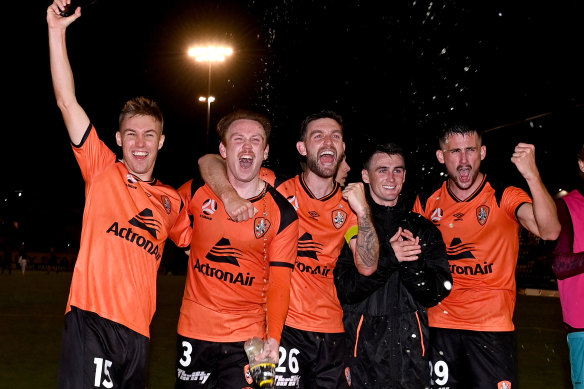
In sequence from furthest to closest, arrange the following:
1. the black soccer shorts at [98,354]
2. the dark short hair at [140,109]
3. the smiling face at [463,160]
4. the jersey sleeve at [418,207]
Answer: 1. the jersey sleeve at [418,207]
2. the smiling face at [463,160]
3. the dark short hair at [140,109]
4. the black soccer shorts at [98,354]

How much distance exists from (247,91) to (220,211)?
1042 inches

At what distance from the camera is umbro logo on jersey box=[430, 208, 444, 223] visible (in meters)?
5.49

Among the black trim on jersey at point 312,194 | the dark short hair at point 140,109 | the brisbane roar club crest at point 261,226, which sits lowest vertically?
the brisbane roar club crest at point 261,226

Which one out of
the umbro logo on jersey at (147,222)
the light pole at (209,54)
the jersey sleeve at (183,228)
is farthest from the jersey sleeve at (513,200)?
the light pole at (209,54)

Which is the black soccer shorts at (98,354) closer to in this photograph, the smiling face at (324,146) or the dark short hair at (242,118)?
the dark short hair at (242,118)

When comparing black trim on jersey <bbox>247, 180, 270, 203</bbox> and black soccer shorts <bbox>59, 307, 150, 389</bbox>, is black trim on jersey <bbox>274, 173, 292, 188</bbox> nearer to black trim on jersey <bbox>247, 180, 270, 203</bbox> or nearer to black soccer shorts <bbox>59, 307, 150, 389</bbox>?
black trim on jersey <bbox>247, 180, 270, 203</bbox>

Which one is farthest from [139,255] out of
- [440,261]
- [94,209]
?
[440,261]

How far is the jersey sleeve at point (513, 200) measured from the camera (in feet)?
17.0

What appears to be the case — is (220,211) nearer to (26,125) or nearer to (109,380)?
(109,380)

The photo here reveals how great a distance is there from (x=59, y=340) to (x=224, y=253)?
704 cm

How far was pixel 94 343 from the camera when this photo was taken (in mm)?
3988

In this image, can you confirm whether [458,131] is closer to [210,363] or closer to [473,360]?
[473,360]

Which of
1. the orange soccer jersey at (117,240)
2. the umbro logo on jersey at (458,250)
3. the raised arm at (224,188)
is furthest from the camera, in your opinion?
the umbro logo on jersey at (458,250)

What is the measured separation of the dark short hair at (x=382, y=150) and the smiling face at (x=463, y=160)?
0.57 m
